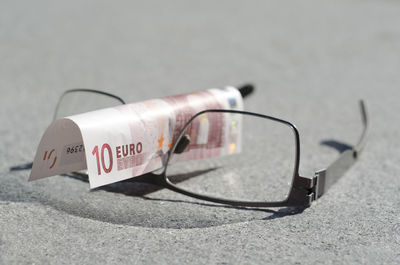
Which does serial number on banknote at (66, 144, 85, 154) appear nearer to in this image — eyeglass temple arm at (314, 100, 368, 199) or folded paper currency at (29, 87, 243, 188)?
folded paper currency at (29, 87, 243, 188)

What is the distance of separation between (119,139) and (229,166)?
1.05 feet

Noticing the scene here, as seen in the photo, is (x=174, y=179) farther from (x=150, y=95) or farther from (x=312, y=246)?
(x=150, y=95)

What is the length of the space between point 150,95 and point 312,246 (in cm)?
94

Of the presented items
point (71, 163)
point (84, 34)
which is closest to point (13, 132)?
point (71, 163)

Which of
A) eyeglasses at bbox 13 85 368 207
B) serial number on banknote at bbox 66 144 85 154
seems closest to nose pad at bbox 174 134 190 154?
eyeglasses at bbox 13 85 368 207

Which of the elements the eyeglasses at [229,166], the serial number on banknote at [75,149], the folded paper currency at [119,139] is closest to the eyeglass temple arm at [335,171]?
the eyeglasses at [229,166]

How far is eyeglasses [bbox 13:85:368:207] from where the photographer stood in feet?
3.00

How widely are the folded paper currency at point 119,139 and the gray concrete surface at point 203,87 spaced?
0.21 ft

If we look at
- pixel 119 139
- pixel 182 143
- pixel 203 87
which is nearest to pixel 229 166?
pixel 182 143

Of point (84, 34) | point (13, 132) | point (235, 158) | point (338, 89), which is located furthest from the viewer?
point (84, 34)

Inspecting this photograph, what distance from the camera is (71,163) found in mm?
875

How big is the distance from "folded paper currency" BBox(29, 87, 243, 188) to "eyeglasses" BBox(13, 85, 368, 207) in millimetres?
13

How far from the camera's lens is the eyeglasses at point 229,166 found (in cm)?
91

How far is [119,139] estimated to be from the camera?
2.77ft
